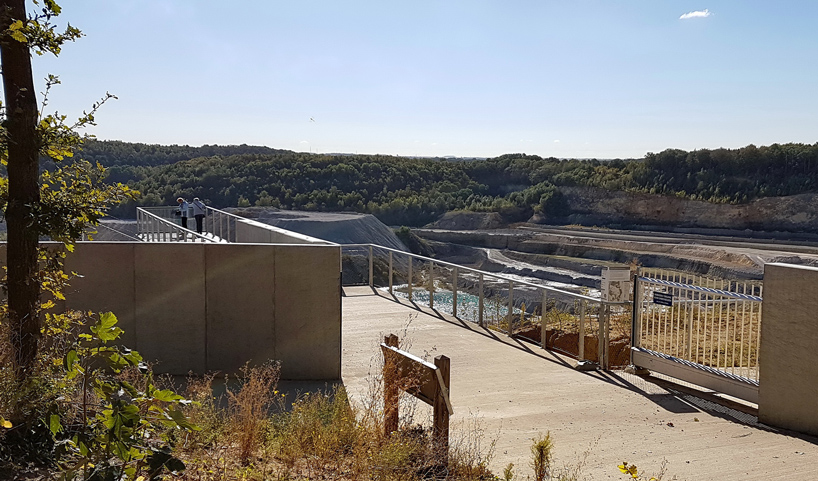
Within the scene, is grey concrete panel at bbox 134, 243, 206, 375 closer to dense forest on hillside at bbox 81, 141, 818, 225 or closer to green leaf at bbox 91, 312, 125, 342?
green leaf at bbox 91, 312, 125, 342

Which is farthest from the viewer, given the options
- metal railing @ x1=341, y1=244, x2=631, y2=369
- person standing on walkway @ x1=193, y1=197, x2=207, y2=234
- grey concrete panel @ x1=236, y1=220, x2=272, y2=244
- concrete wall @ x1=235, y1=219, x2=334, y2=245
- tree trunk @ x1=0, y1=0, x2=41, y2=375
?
person standing on walkway @ x1=193, y1=197, x2=207, y2=234

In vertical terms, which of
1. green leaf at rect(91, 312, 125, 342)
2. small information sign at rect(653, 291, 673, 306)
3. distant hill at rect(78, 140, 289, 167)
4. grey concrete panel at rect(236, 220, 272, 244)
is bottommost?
small information sign at rect(653, 291, 673, 306)

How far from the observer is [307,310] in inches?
351

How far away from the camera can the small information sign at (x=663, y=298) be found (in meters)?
8.95

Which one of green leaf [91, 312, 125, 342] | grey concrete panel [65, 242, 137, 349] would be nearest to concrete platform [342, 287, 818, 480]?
grey concrete panel [65, 242, 137, 349]

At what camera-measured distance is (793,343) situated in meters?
7.38

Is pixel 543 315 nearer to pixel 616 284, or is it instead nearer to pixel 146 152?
pixel 616 284

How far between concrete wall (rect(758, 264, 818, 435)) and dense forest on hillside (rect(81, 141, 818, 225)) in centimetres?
5225

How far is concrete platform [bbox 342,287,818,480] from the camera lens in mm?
5914

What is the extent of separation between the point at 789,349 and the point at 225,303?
633cm

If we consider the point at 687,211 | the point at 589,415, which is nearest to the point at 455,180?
the point at 687,211

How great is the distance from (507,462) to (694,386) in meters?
4.44

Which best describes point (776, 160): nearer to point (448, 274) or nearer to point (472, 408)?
point (448, 274)

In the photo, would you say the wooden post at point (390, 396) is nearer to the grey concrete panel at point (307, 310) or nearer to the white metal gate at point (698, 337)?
the grey concrete panel at point (307, 310)
